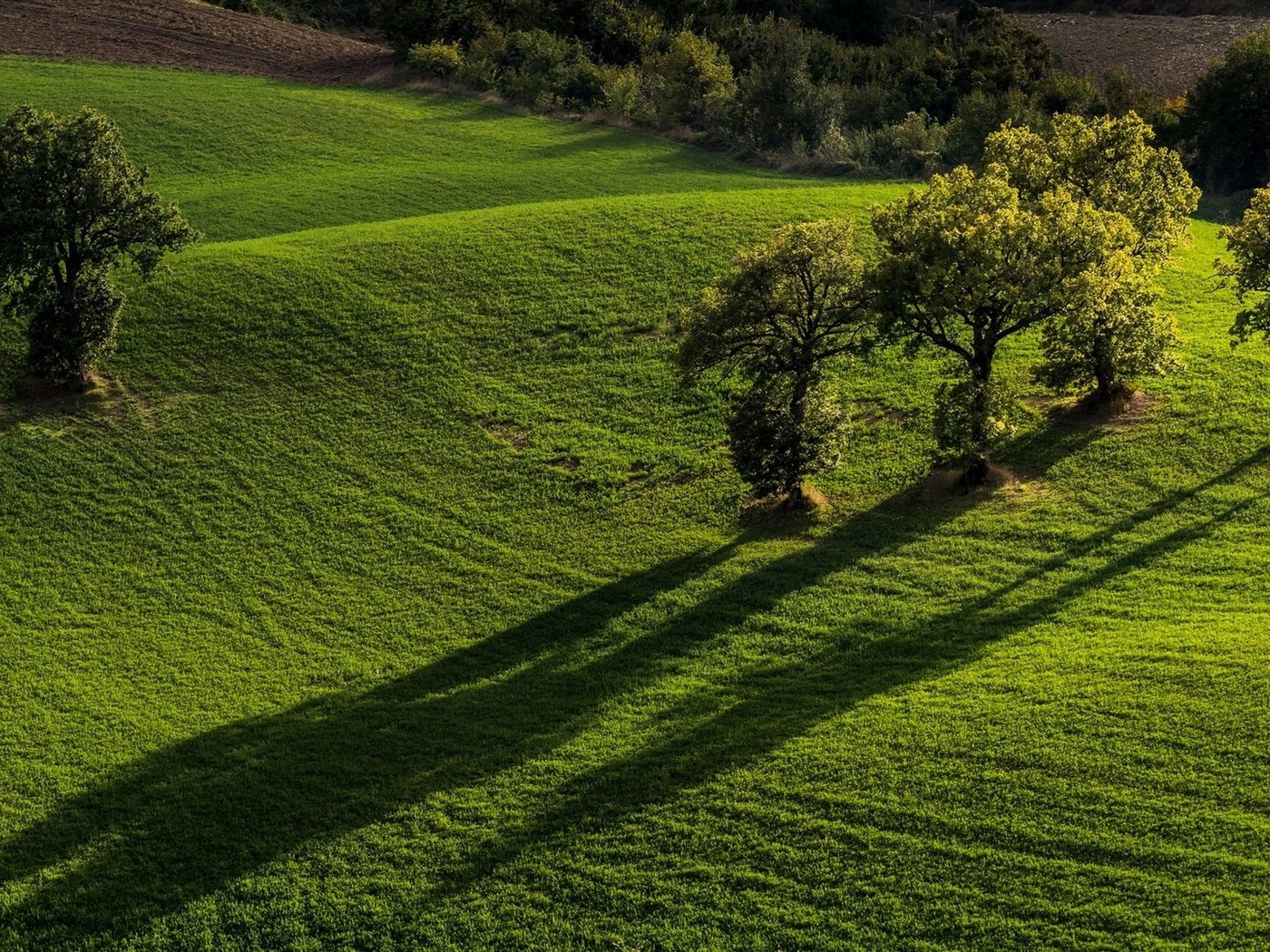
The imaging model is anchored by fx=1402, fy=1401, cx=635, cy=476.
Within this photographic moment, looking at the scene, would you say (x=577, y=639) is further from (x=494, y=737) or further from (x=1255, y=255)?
(x=1255, y=255)

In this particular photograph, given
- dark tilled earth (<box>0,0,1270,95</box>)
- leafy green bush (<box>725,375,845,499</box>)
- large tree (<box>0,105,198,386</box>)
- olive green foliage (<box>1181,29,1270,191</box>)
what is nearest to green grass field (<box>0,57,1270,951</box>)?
leafy green bush (<box>725,375,845,499</box>)

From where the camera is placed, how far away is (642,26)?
114750 millimetres

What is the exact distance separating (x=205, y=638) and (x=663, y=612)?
1500 cm

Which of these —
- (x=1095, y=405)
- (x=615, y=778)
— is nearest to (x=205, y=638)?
(x=615, y=778)

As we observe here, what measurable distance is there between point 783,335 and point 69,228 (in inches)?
1257

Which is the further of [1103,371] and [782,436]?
[1103,371]

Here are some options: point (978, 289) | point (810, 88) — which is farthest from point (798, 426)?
point (810, 88)

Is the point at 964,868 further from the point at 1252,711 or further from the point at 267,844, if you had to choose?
the point at 267,844

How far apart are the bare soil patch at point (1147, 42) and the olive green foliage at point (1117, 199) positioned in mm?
63243

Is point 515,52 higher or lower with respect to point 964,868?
higher

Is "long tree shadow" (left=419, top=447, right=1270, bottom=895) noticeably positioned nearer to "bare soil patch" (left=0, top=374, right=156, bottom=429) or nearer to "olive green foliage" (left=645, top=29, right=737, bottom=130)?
"bare soil patch" (left=0, top=374, right=156, bottom=429)

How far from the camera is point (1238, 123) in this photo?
3748 inches

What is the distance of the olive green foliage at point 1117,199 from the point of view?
51.2 meters

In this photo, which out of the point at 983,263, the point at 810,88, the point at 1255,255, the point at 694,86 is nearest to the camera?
the point at 983,263
